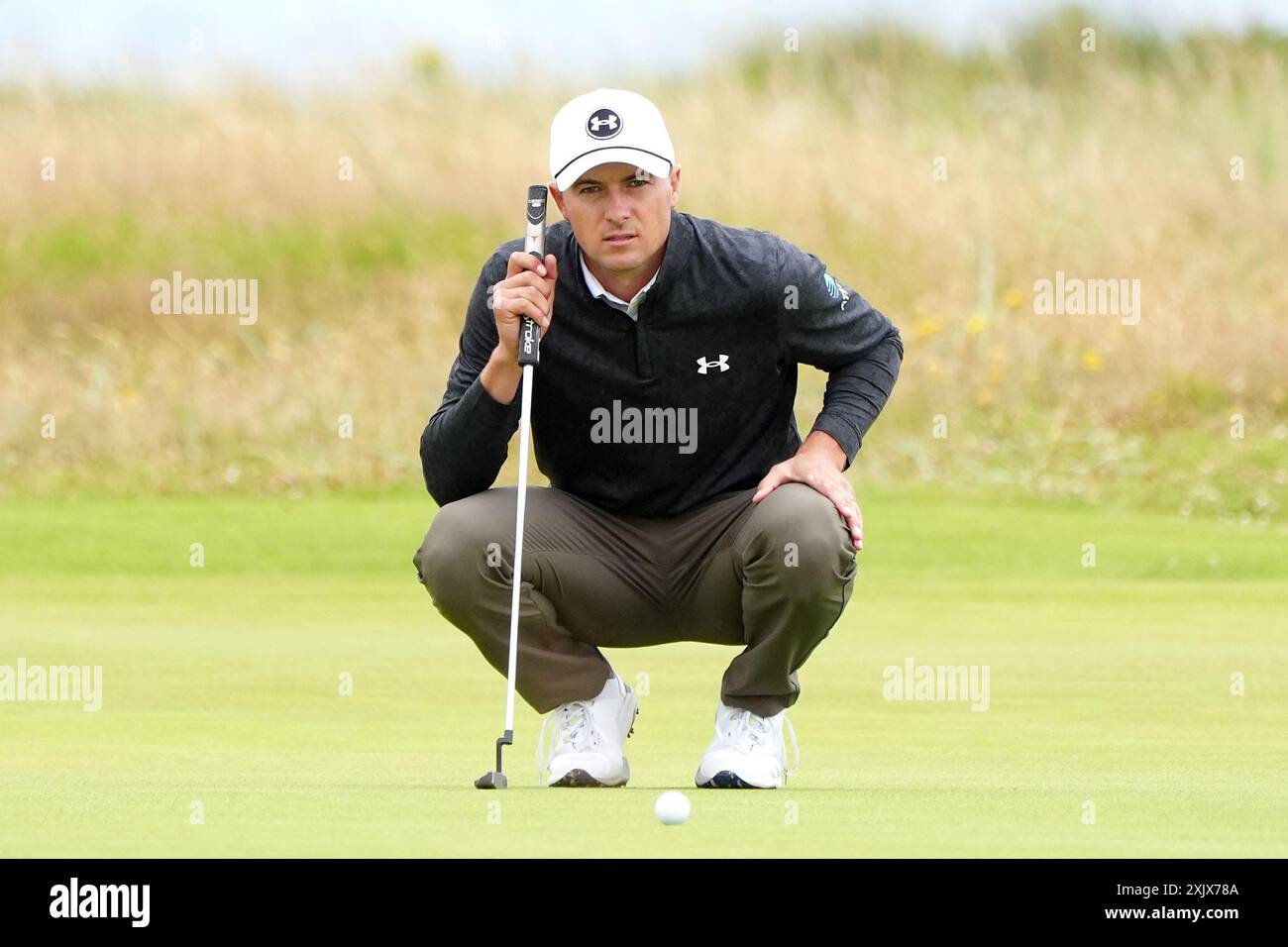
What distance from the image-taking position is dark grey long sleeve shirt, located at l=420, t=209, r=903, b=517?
207 inches

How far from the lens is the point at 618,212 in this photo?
16.7 feet

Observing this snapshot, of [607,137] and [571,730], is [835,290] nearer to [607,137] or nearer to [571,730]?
[607,137]

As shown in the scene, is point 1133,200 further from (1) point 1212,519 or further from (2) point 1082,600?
(2) point 1082,600

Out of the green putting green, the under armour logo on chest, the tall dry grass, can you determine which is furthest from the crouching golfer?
the tall dry grass

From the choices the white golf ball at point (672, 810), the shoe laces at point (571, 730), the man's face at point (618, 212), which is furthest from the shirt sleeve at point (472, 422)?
the white golf ball at point (672, 810)

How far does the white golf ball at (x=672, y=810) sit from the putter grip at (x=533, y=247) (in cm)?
125

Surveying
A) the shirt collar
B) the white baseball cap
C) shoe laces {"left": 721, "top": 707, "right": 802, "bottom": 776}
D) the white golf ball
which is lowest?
the white golf ball

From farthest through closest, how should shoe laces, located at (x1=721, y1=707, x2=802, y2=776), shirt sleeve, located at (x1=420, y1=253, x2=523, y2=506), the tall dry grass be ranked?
the tall dry grass, shirt sleeve, located at (x1=420, y1=253, x2=523, y2=506), shoe laces, located at (x1=721, y1=707, x2=802, y2=776)

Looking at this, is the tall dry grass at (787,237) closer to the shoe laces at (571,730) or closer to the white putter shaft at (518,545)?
the shoe laces at (571,730)

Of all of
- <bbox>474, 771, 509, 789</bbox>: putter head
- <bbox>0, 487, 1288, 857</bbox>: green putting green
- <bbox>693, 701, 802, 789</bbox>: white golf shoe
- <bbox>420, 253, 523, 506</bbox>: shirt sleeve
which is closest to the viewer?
<bbox>0, 487, 1288, 857</bbox>: green putting green

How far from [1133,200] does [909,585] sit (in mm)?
10944

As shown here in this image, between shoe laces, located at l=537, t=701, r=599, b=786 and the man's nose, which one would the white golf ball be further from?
the man's nose

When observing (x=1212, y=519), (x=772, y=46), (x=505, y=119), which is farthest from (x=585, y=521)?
(x=772, y=46)

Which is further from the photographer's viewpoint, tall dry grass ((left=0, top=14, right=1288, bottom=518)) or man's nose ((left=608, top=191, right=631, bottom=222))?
tall dry grass ((left=0, top=14, right=1288, bottom=518))
